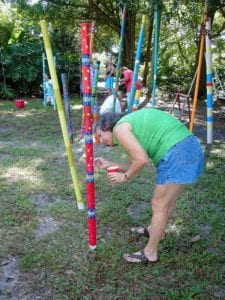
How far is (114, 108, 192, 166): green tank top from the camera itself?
259cm

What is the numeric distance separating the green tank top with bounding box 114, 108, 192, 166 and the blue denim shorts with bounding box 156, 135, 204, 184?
39 mm

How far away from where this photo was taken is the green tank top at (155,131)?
259 cm

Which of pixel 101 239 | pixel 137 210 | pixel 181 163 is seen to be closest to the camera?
pixel 181 163

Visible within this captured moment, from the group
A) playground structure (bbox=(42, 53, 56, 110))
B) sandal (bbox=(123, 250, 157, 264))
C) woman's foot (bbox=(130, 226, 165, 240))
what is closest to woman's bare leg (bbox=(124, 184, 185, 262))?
sandal (bbox=(123, 250, 157, 264))

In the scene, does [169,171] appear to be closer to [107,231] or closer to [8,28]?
[107,231]

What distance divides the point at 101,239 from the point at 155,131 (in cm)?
127

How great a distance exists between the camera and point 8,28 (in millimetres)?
14016

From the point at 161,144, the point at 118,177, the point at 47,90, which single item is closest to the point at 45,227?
the point at 118,177

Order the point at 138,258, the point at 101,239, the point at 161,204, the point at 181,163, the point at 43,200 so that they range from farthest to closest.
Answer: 1. the point at 43,200
2. the point at 101,239
3. the point at 138,258
4. the point at 161,204
5. the point at 181,163

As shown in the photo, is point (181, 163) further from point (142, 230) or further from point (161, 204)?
point (142, 230)

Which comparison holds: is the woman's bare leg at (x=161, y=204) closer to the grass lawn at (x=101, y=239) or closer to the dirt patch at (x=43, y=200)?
the grass lawn at (x=101, y=239)

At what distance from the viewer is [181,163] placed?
103 inches

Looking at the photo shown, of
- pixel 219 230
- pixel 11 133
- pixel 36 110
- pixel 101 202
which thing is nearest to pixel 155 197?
pixel 219 230

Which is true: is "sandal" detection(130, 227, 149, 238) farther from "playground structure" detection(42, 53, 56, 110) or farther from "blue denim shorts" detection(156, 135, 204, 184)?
"playground structure" detection(42, 53, 56, 110)
